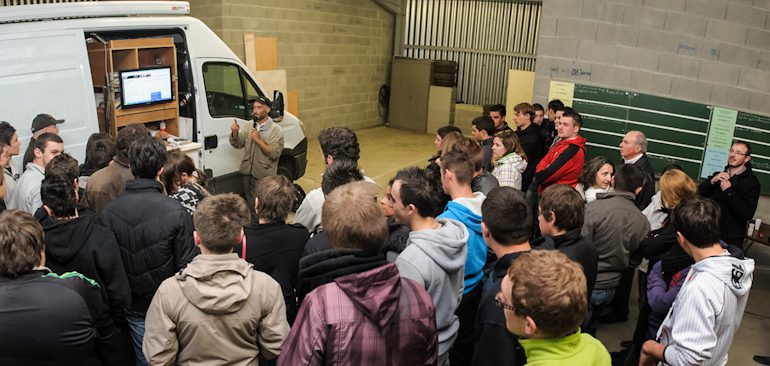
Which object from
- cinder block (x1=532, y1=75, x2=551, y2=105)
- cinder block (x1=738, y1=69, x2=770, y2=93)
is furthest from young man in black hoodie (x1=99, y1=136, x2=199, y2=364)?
cinder block (x1=738, y1=69, x2=770, y2=93)

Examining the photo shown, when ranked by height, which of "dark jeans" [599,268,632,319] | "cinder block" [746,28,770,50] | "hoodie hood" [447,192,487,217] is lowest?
"dark jeans" [599,268,632,319]

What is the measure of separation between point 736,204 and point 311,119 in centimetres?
888

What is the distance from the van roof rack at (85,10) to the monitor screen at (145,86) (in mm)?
544

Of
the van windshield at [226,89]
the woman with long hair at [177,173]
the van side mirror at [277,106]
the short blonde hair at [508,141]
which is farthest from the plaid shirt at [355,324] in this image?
the van side mirror at [277,106]

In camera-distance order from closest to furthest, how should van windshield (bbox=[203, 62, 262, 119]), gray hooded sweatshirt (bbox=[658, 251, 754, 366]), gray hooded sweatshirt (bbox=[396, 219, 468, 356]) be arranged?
gray hooded sweatshirt (bbox=[396, 219, 468, 356]), gray hooded sweatshirt (bbox=[658, 251, 754, 366]), van windshield (bbox=[203, 62, 262, 119])

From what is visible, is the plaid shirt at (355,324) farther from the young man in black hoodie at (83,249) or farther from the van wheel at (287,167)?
the van wheel at (287,167)

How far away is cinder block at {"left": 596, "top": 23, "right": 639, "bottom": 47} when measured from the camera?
7809 mm

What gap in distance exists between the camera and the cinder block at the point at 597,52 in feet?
26.2

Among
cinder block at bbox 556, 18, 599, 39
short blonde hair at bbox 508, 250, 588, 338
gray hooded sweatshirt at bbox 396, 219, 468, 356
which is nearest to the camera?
short blonde hair at bbox 508, 250, 588, 338

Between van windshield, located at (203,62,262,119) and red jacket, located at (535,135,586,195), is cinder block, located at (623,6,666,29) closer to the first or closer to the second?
red jacket, located at (535,135,586,195)

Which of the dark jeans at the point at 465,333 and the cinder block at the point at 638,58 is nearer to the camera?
the dark jeans at the point at 465,333

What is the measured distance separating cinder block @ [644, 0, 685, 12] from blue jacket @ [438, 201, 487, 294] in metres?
5.18

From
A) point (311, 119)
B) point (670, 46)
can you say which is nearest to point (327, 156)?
point (670, 46)

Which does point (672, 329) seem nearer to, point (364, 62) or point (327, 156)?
point (327, 156)
